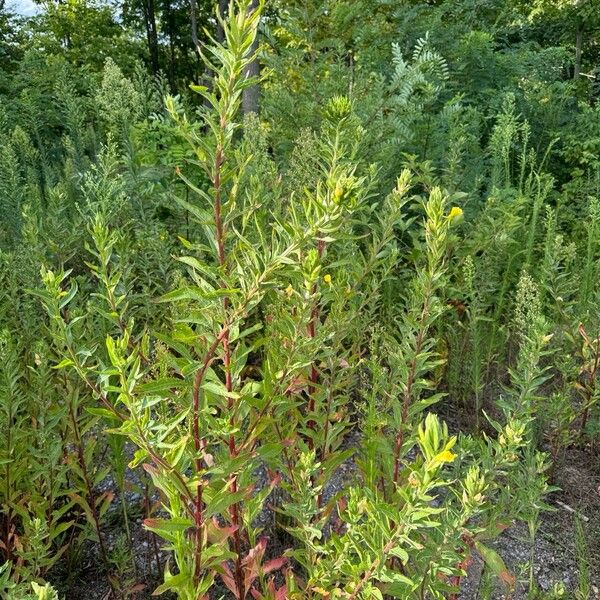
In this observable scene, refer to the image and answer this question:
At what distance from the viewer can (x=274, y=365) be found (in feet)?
4.44

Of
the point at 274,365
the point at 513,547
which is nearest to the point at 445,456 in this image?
the point at 274,365

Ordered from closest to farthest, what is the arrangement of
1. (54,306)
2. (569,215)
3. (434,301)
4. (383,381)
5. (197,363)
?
1. (197,363)
2. (54,306)
3. (434,301)
4. (383,381)
5. (569,215)

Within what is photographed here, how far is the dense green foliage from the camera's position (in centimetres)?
117

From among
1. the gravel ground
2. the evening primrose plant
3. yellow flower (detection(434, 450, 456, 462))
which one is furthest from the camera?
the gravel ground

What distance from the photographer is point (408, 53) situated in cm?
581

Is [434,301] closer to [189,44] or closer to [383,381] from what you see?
[383,381]

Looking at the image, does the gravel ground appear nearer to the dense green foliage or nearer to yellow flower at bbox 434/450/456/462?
the dense green foliage

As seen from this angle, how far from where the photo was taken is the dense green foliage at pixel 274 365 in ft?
3.83

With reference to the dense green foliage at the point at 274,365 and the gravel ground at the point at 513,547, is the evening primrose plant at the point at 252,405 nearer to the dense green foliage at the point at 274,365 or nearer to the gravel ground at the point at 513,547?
the dense green foliage at the point at 274,365

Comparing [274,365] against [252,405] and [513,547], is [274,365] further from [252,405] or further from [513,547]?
[513,547]

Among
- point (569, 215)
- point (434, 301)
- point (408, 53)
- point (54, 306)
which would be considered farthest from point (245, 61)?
point (408, 53)

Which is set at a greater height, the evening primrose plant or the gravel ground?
the evening primrose plant

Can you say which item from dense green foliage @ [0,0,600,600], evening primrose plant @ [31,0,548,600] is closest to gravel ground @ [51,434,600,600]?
dense green foliage @ [0,0,600,600]

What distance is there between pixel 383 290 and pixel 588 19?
33.2ft
